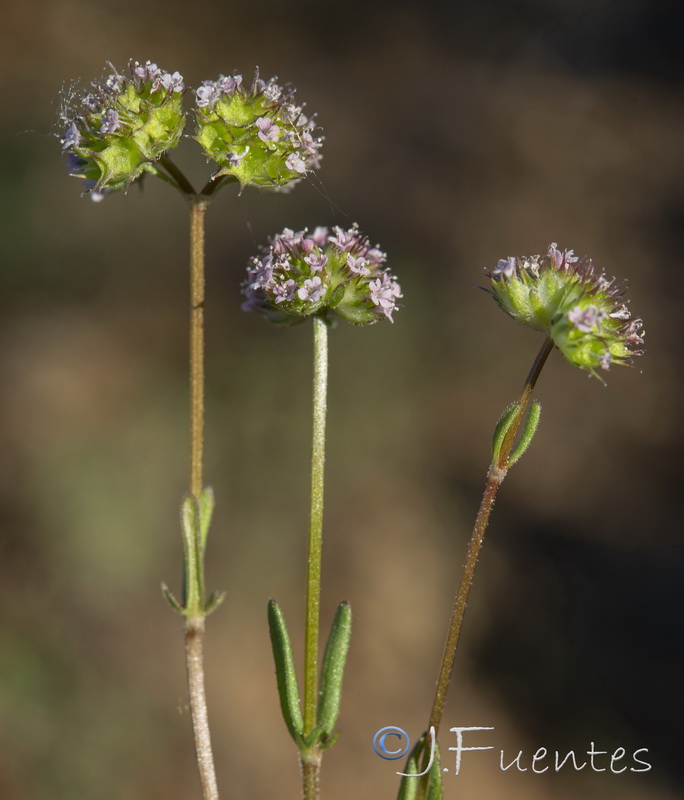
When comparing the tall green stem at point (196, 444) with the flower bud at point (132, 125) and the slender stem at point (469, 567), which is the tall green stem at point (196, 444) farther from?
the slender stem at point (469, 567)

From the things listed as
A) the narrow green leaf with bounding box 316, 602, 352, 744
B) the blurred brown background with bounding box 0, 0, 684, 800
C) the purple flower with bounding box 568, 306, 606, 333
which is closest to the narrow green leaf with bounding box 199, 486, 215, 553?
the narrow green leaf with bounding box 316, 602, 352, 744

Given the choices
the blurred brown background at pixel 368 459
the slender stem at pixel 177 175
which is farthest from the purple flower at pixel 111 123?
the blurred brown background at pixel 368 459

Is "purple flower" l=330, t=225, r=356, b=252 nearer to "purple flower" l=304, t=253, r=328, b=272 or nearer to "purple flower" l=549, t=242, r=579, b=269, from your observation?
"purple flower" l=304, t=253, r=328, b=272

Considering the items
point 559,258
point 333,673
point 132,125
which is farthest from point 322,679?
point 132,125

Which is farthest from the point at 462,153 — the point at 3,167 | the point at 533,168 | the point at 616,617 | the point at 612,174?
the point at 616,617

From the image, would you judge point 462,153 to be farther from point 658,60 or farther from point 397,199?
point 658,60

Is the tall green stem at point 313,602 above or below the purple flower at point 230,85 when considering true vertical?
below

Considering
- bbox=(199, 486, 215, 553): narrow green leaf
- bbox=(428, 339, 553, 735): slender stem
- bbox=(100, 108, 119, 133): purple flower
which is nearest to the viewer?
bbox=(428, 339, 553, 735): slender stem
